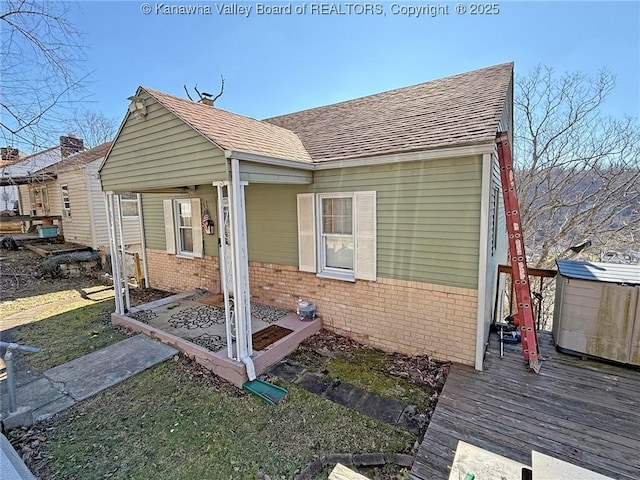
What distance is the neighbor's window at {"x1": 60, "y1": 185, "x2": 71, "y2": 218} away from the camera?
47.5 ft

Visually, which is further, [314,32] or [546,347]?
[314,32]

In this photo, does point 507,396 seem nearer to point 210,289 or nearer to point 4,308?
point 210,289

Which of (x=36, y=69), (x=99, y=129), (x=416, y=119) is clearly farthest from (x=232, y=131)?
(x=99, y=129)

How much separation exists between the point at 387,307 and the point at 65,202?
55.8 feet

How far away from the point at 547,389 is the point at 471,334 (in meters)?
1.02

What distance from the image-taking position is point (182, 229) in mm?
8336

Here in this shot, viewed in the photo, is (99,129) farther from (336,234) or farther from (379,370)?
(379,370)

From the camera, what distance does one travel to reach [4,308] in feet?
25.6

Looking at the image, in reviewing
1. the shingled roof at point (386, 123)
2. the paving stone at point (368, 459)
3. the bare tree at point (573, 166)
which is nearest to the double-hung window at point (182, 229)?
the shingled roof at point (386, 123)

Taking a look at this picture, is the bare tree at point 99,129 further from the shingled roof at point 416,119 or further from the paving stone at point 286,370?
the paving stone at point 286,370

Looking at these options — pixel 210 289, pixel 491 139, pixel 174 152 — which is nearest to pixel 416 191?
pixel 491 139

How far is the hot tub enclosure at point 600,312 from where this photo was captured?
13.2 feet

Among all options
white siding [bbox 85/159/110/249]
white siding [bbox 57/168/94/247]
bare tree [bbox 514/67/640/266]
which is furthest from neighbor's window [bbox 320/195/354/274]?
white siding [bbox 57/168/94/247]

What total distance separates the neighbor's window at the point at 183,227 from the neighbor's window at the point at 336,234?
417 centimetres
